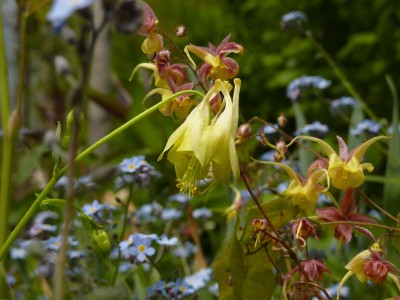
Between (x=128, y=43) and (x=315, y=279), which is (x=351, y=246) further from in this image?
(x=128, y=43)

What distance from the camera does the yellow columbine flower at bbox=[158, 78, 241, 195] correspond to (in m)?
0.87

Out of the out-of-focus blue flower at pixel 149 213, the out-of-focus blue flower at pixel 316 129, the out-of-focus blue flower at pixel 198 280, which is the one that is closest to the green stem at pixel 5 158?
the out-of-focus blue flower at pixel 198 280

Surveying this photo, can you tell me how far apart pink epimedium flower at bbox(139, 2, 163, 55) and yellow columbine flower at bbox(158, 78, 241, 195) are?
0.51ft

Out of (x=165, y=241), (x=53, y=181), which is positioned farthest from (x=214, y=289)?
(x=53, y=181)

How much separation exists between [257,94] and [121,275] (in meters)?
2.78

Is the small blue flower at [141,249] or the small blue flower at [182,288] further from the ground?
the small blue flower at [141,249]

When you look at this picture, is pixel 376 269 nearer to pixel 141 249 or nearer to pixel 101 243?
pixel 101 243

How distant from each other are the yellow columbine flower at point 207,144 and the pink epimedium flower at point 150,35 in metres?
0.16

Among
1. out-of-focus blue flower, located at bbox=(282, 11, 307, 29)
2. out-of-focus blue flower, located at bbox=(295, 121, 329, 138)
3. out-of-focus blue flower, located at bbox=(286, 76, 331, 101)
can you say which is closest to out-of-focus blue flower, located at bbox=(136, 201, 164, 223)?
out-of-focus blue flower, located at bbox=(295, 121, 329, 138)

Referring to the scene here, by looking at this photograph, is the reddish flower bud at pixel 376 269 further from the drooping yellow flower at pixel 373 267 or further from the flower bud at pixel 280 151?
the flower bud at pixel 280 151

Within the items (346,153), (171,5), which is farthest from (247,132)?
(171,5)

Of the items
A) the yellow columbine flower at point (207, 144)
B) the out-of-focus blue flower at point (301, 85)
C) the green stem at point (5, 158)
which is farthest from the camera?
the out-of-focus blue flower at point (301, 85)

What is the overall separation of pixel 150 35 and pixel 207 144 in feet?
0.83

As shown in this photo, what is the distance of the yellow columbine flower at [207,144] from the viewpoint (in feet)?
2.85
